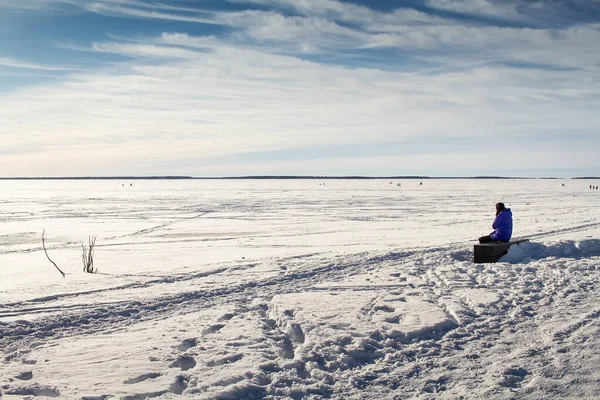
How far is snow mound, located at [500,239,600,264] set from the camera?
10883 mm

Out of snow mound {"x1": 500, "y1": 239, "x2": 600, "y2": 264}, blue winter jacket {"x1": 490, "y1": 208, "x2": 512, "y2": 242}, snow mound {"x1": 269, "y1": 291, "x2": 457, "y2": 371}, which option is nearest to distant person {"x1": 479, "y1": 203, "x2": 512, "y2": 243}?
blue winter jacket {"x1": 490, "y1": 208, "x2": 512, "y2": 242}

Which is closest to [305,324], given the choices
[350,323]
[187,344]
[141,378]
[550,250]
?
[350,323]

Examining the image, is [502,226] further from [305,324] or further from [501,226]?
[305,324]

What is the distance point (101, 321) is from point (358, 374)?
347 centimetres

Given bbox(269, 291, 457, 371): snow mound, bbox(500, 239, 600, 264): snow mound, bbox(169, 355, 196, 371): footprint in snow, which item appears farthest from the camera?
bbox(500, 239, 600, 264): snow mound

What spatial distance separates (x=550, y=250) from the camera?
11.6 meters

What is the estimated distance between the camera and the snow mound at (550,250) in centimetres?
1088

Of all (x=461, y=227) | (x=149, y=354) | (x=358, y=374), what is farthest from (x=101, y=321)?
(x=461, y=227)

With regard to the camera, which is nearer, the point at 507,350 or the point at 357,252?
the point at 507,350

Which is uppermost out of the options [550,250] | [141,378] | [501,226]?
[501,226]

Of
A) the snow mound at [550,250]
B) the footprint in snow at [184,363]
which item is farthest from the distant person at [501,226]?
the footprint in snow at [184,363]

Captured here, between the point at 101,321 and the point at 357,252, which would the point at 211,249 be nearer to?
the point at 357,252

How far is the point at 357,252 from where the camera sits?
1199 centimetres

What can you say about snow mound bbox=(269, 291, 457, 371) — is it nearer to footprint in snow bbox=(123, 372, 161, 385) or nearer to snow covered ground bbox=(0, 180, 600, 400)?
snow covered ground bbox=(0, 180, 600, 400)
